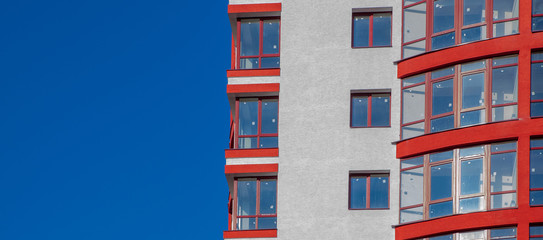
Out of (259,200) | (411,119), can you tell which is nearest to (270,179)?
(259,200)

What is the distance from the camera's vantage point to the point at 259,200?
58.9 metres

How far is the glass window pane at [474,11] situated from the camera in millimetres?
56438

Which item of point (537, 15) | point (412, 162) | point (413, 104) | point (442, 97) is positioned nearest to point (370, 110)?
point (413, 104)

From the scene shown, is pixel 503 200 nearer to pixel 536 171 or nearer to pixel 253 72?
pixel 536 171

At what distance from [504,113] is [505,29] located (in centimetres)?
312

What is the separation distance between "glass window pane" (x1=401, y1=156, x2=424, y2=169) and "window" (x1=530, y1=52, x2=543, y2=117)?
14.6 ft

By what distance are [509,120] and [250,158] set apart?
1029cm

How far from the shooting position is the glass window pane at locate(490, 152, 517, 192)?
2132 inches

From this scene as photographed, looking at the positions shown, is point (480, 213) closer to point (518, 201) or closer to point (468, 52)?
point (518, 201)

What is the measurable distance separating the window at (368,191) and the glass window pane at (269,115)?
391 centimetres

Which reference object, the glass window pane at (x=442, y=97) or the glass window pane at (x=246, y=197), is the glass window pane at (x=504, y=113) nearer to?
the glass window pane at (x=442, y=97)

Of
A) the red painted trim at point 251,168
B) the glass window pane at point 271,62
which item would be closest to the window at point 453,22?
the glass window pane at point 271,62

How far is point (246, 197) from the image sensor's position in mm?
59094

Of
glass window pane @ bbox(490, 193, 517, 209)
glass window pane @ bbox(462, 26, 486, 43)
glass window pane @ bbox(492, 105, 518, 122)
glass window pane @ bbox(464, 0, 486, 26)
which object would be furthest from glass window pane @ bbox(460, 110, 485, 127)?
glass window pane @ bbox(464, 0, 486, 26)
